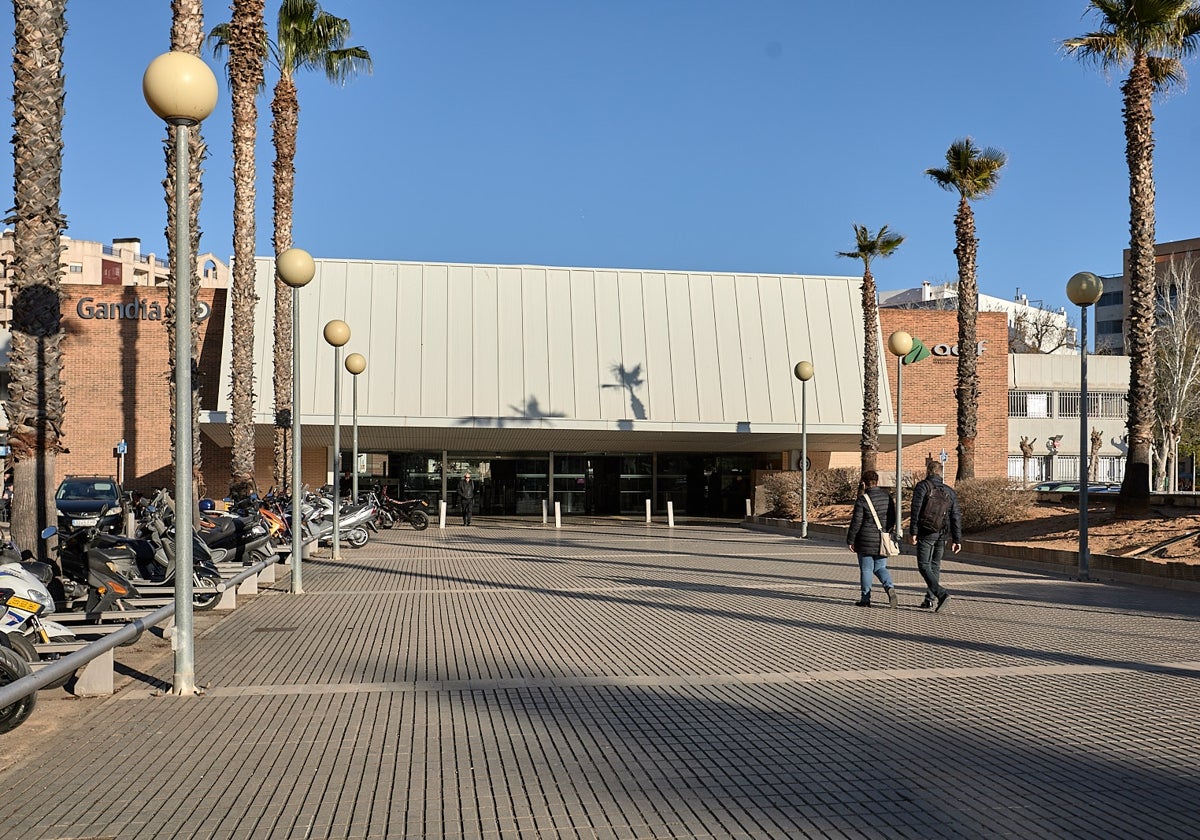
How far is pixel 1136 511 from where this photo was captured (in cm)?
2042

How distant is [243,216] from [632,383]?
624 inches

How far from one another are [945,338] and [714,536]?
18.0 m

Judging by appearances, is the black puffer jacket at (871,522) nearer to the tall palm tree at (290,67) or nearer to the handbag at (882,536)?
the handbag at (882,536)

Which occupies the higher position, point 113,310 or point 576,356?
point 113,310

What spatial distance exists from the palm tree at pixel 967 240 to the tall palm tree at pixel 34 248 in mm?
21929

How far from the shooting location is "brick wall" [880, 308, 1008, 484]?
4231 centimetres

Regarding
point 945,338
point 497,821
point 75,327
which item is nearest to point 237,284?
point 75,327

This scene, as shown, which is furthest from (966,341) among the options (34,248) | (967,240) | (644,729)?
(644,729)

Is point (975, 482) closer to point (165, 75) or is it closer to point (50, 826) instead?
point (165, 75)

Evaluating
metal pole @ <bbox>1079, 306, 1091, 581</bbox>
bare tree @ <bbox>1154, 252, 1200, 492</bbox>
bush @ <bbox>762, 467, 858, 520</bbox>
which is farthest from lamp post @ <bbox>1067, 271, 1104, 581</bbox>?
bare tree @ <bbox>1154, 252, 1200, 492</bbox>

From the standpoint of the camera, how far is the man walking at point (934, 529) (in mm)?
13055

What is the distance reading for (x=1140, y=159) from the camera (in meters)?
21.3

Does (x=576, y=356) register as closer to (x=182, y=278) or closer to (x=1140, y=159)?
(x=1140, y=159)

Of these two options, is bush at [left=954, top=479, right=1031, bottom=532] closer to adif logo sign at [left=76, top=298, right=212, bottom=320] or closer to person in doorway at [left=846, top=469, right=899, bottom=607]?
person in doorway at [left=846, top=469, right=899, bottom=607]
